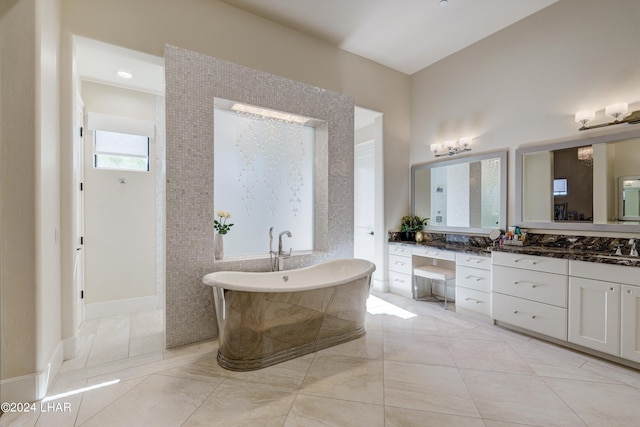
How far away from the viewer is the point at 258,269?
3.01 m

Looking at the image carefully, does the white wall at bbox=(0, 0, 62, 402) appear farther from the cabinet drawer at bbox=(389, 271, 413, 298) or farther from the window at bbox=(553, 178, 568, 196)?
Result: the window at bbox=(553, 178, 568, 196)

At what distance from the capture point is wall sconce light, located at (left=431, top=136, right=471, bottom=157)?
3.78m

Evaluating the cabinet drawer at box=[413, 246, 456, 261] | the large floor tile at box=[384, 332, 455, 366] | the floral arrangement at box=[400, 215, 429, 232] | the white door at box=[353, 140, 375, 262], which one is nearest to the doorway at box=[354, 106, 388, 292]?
the white door at box=[353, 140, 375, 262]

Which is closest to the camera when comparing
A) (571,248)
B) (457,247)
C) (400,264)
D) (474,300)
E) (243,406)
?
(243,406)

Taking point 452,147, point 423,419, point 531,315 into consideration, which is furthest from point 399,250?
point 423,419

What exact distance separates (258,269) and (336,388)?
142 cm

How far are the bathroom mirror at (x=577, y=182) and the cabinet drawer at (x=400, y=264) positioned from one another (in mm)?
1399

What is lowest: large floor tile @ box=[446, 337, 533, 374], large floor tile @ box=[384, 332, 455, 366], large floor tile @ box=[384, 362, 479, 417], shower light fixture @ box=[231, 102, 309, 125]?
large floor tile @ box=[446, 337, 533, 374]

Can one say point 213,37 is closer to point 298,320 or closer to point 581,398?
point 298,320

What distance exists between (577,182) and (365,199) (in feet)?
8.85

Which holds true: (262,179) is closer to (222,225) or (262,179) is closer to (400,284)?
(222,225)

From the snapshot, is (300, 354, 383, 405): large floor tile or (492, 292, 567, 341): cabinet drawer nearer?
(300, 354, 383, 405): large floor tile

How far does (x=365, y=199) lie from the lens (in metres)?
4.89

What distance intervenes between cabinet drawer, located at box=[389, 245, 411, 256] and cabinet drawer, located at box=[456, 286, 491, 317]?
78cm
